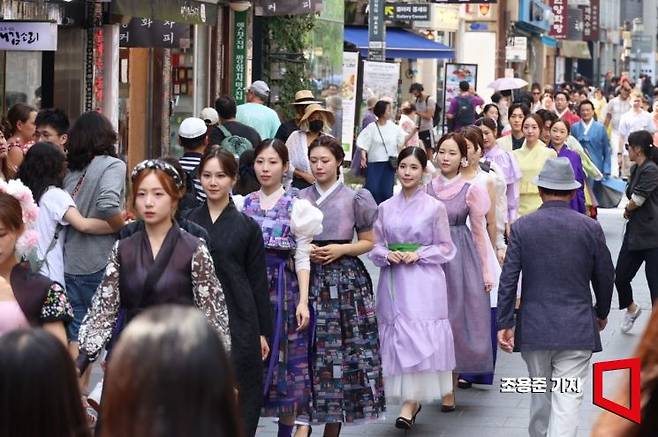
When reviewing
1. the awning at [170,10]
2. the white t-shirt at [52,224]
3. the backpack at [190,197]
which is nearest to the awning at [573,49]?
the awning at [170,10]

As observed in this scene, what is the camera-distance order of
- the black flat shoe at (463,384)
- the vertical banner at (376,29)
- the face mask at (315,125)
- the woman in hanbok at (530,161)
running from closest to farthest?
the black flat shoe at (463,384) < the woman in hanbok at (530,161) < the face mask at (315,125) < the vertical banner at (376,29)

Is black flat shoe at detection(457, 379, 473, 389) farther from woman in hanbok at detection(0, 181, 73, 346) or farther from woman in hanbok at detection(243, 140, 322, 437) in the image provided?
woman in hanbok at detection(0, 181, 73, 346)

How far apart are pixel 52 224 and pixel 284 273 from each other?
1421mm

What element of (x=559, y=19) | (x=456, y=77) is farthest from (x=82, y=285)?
→ (x=559, y=19)

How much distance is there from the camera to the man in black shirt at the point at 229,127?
14.3 m

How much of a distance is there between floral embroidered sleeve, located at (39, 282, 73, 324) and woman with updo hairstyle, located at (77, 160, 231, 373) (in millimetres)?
648

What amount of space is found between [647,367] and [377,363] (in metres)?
5.63

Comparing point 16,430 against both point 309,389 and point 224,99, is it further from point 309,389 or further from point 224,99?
point 224,99

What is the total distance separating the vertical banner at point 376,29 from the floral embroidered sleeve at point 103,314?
17628 mm

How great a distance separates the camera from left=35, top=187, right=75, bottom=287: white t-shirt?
8.57 metres

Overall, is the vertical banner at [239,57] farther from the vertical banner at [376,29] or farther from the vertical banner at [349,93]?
the vertical banner at [376,29]

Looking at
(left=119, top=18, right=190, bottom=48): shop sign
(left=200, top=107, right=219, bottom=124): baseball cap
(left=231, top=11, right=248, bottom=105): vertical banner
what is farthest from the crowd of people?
(left=231, top=11, right=248, bottom=105): vertical banner

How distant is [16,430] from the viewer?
302 centimetres

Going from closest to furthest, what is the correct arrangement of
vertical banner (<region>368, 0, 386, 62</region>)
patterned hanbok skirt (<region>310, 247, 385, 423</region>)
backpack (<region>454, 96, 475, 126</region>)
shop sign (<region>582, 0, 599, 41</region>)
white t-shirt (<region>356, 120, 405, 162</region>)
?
patterned hanbok skirt (<region>310, 247, 385, 423</region>)
white t-shirt (<region>356, 120, 405, 162</region>)
vertical banner (<region>368, 0, 386, 62</region>)
backpack (<region>454, 96, 475, 126</region>)
shop sign (<region>582, 0, 599, 41</region>)
